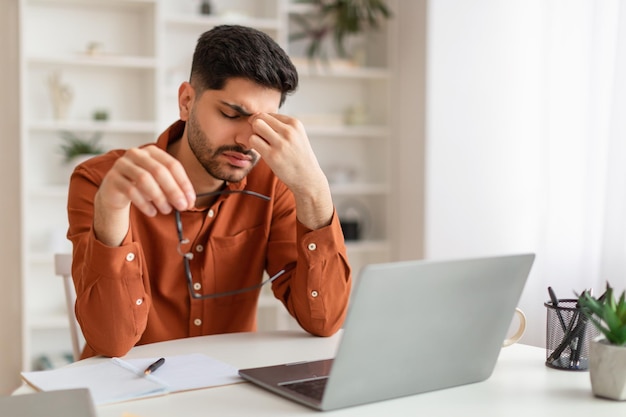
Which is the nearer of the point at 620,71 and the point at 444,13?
the point at 620,71

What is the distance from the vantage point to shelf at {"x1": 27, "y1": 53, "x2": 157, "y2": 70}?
11.6 feet

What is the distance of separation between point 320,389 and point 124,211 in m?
0.48

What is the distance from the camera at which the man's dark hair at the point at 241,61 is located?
169 cm

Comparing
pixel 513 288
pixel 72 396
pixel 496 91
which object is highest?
pixel 496 91

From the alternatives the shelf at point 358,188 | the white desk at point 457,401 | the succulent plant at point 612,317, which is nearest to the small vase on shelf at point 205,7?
the shelf at point 358,188

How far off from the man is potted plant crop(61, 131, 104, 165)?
1.79 meters

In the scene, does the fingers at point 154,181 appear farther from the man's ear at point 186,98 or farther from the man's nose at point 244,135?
the man's ear at point 186,98

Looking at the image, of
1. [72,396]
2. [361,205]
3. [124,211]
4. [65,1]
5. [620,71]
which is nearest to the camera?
[72,396]

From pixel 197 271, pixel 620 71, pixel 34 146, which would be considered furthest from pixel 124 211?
pixel 34 146

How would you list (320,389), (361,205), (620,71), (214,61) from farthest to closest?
(361,205)
(620,71)
(214,61)
(320,389)

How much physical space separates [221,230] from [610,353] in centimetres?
93

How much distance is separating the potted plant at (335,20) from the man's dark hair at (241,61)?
2181 millimetres

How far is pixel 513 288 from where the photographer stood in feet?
3.93

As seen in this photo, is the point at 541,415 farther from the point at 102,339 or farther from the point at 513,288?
the point at 102,339
